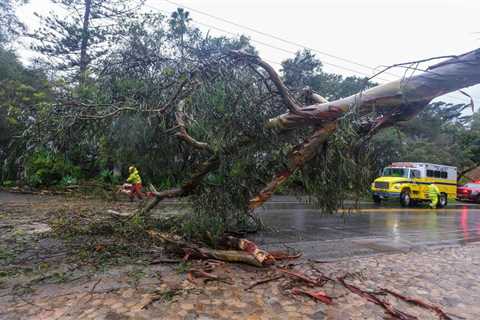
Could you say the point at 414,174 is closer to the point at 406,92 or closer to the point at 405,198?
the point at 405,198

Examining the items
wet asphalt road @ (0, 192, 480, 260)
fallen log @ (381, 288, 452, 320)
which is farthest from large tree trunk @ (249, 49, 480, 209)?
fallen log @ (381, 288, 452, 320)

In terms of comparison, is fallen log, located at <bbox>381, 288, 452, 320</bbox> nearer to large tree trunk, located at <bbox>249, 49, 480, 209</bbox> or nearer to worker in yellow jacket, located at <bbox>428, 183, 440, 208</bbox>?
large tree trunk, located at <bbox>249, 49, 480, 209</bbox>

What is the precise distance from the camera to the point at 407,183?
16.3 metres

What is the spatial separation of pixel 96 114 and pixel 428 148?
22.6 metres

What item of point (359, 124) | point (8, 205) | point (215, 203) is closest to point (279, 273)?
point (215, 203)

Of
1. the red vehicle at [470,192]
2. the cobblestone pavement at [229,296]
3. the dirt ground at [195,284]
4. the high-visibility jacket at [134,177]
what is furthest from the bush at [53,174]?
the red vehicle at [470,192]

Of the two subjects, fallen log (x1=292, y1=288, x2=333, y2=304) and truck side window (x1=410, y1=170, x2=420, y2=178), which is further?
truck side window (x1=410, y1=170, x2=420, y2=178)

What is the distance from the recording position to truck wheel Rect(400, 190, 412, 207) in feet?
52.4

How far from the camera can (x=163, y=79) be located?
4.96 metres

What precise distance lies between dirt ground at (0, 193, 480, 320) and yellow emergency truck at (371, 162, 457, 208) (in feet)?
36.1

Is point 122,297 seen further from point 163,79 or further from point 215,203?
point 163,79

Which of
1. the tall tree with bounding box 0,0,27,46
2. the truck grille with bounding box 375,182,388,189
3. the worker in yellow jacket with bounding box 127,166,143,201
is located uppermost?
→ the tall tree with bounding box 0,0,27,46

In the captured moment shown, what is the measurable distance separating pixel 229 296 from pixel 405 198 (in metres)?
15.2

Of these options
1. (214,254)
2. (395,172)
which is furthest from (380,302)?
(395,172)
